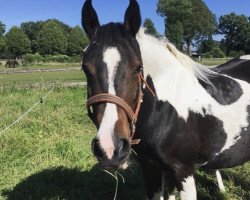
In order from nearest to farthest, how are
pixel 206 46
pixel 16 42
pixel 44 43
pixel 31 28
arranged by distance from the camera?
pixel 16 42
pixel 44 43
pixel 206 46
pixel 31 28

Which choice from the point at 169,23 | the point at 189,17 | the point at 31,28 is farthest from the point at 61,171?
the point at 31,28

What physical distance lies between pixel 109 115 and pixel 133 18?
74cm

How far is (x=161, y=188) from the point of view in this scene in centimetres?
373

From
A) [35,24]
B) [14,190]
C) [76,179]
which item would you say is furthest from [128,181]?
[35,24]

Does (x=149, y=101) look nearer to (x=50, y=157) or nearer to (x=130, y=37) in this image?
(x=130, y=37)

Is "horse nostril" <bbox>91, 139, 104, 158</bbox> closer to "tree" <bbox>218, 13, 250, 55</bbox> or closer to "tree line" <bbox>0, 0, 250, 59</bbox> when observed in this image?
"tree line" <bbox>0, 0, 250, 59</bbox>

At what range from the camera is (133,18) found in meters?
2.60

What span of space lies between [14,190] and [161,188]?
2.02m

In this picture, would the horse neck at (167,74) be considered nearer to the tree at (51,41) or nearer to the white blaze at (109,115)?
the white blaze at (109,115)

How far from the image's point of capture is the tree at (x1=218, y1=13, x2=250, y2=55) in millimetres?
97188

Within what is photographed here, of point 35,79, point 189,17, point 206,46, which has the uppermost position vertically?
point 189,17

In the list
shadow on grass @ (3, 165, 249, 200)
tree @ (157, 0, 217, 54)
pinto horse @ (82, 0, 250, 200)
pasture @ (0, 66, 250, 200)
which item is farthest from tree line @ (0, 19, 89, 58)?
pinto horse @ (82, 0, 250, 200)

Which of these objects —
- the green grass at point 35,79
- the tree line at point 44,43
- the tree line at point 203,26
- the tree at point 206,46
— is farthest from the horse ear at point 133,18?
the tree at point 206,46

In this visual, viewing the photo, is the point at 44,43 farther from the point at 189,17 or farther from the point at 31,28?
the point at 31,28
